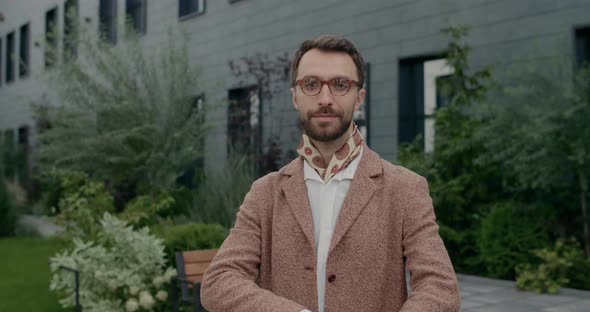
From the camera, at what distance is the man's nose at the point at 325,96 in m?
1.66

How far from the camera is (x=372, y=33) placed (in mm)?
10875

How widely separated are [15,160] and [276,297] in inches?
897

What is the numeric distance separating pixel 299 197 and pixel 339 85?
1.03ft

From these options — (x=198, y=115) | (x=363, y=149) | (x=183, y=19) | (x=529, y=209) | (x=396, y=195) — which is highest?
(x=183, y=19)

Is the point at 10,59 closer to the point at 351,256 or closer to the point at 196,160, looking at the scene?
the point at 196,160

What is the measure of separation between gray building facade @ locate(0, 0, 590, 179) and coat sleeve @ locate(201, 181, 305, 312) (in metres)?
6.51

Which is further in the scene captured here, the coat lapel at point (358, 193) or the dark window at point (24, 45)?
the dark window at point (24, 45)

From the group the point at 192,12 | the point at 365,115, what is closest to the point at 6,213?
the point at 192,12

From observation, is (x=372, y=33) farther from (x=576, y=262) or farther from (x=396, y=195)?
(x=396, y=195)

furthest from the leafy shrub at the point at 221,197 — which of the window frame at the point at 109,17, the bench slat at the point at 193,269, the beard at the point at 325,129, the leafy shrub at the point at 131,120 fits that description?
the window frame at the point at 109,17

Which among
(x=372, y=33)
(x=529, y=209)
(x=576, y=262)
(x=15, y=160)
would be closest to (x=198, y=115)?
(x=372, y=33)

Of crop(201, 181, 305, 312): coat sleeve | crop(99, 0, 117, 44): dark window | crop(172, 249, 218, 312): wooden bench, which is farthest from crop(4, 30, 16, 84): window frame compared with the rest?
crop(201, 181, 305, 312): coat sleeve

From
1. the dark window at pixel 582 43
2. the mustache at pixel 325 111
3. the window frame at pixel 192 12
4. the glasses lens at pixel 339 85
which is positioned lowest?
the mustache at pixel 325 111

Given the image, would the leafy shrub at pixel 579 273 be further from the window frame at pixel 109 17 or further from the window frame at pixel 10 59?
the window frame at pixel 10 59
